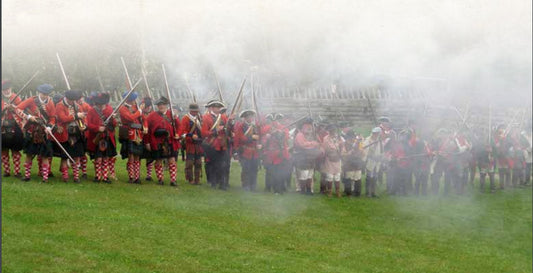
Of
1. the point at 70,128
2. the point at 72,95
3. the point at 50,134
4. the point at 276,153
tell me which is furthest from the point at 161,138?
the point at 276,153

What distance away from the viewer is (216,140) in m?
14.7

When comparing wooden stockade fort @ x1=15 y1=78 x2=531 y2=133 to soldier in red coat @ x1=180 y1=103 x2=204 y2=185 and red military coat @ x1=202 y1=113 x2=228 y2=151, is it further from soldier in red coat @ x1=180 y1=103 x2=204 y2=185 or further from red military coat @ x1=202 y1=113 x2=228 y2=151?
soldier in red coat @ x1=180 y1=103 x2=204 y2=185

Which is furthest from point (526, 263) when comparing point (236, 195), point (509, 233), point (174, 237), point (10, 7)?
point (10, 7)

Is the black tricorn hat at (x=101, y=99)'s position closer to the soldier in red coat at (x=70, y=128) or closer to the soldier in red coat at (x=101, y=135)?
the soldier in red coat at (x=101, y=135)

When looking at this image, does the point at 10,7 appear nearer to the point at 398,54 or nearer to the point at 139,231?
the point at 139,231

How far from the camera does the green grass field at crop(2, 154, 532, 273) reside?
8.88 meters

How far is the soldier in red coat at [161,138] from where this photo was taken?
14.2m

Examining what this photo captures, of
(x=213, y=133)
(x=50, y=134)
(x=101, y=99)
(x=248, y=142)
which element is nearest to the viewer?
(x=50, y=134)

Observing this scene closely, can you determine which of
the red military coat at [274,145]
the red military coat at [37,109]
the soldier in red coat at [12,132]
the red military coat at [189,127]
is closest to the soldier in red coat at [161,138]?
the red military coat at [189,127]

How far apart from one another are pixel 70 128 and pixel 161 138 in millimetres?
2075

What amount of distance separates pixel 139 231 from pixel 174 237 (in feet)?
1.75

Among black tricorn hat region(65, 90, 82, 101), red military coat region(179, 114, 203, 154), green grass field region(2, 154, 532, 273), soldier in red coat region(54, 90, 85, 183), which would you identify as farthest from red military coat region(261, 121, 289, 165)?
black tricorn hat region(65, 90, 82, 101)

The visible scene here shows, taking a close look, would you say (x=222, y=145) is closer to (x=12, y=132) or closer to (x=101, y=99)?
(x=101, y=99)

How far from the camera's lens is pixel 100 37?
15.1m
